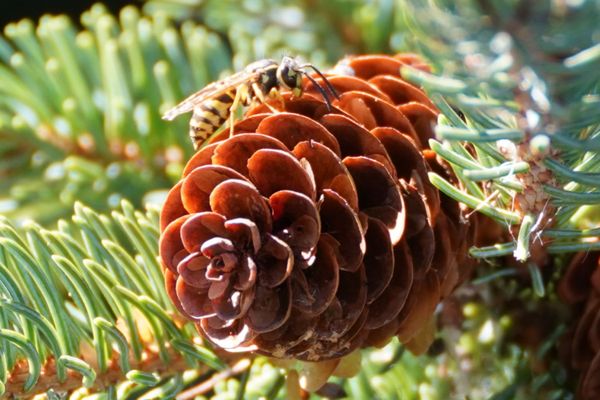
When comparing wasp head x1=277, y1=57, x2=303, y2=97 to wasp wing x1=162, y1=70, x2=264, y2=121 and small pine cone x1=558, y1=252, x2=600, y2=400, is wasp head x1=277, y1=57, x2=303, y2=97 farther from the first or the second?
small pine cone x1=558, y1=252, x2=600, y2=400

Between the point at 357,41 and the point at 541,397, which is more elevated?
the point at 357,41

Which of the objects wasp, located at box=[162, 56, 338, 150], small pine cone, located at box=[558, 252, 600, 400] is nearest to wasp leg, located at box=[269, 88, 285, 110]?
wasp, located at box=[162, 56, 338, 150]

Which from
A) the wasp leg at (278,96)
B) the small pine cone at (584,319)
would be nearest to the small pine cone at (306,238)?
the wasp leg at (278,96)

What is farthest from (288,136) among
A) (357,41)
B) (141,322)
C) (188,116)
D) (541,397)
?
(357,41)

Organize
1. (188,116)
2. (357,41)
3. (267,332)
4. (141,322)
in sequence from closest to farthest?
1. (267,332)
2. (141,322)
3. (188,116)
4. (357,41)

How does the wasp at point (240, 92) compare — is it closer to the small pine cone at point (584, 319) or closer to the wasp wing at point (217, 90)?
the wasp wing at point (217, 90)

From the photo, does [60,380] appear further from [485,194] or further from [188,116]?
[188,116]
